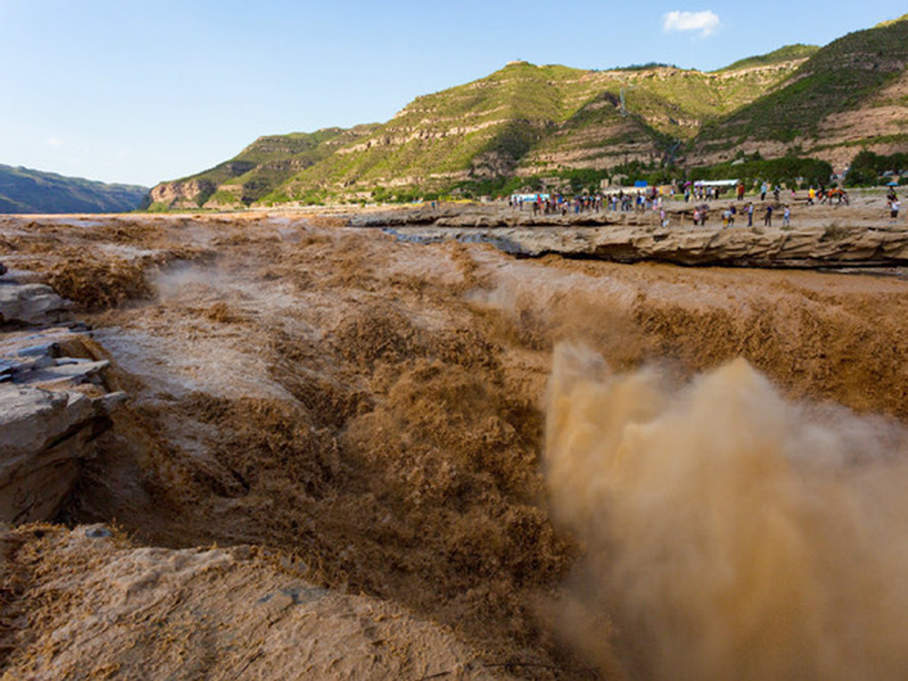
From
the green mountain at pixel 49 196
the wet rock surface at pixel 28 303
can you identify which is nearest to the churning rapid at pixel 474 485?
the wet rock surface at pixel 28 303

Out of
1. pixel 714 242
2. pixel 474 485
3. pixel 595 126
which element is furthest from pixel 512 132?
pixel 474 485

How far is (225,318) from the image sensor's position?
28.7 ft

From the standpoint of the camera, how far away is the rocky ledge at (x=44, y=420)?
3381 millimetres

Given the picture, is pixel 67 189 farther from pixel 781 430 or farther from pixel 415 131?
pixel 781 430

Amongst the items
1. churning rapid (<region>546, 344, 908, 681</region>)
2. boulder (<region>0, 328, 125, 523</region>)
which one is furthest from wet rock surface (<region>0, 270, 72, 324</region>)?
churning rapid (<region>546, 344, 908, 681</region>)

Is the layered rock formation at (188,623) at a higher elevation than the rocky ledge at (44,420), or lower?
lower

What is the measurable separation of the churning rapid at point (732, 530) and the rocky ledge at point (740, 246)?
15.1 ft

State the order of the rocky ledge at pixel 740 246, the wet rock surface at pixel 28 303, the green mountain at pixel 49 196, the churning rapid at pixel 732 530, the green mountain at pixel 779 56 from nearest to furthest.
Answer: the churning rapid at pixel 732 530
the wet rock surface at pixel 28 303
the rocky ledge at pixel 740 246
the green mountain at pixel 779 56
the green mountain at pixel 49 196

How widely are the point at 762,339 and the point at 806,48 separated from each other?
146124mm

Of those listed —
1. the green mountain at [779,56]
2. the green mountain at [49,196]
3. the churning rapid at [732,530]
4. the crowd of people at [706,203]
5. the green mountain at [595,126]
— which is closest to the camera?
the churning rapid at [732,530]

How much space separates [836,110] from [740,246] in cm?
5865

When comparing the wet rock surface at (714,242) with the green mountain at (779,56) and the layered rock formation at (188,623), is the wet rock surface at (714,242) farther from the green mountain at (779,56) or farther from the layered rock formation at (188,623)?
the green mountain at (779,56)

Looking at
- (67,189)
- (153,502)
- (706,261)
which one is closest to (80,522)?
(153,502)

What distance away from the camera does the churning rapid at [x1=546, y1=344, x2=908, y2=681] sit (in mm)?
4930
